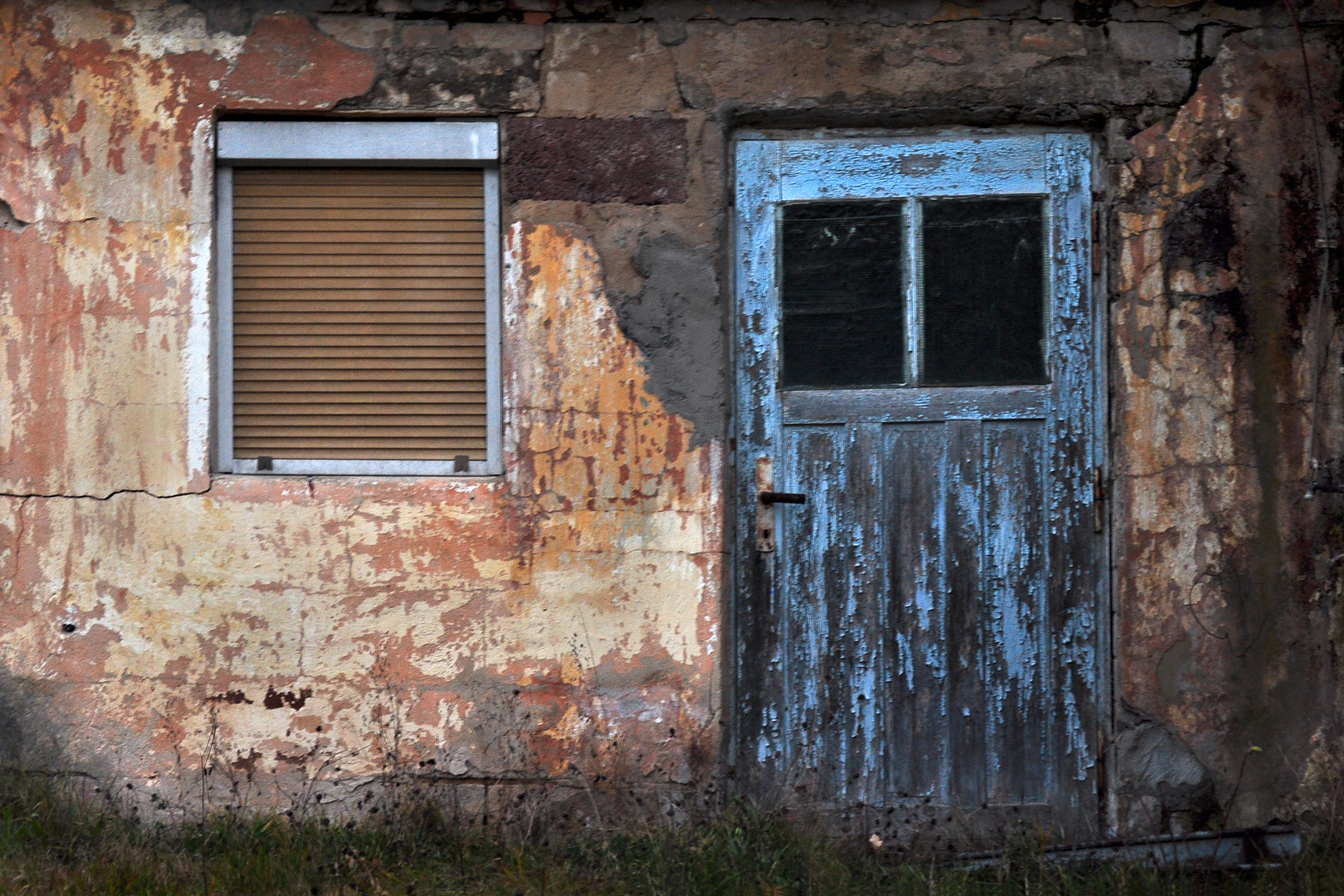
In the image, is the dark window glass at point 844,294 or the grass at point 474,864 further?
the dark window glass at point 844,294

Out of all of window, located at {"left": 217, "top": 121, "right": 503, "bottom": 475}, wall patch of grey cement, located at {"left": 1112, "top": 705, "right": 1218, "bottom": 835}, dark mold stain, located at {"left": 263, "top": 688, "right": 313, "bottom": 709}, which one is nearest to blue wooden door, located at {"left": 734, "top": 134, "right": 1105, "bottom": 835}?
wall patch of grey cement, located at {"left": 1112, "top": 705, "right": 1218, "bottom": 835}

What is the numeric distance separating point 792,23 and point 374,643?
7.58 ft

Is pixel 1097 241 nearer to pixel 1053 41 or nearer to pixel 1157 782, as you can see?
pixel 1053 41

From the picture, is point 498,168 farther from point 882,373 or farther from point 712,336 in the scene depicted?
point 882,373

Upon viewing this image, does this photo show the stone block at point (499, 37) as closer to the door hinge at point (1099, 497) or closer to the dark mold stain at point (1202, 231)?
the dark mold stain at point (1202, 231)

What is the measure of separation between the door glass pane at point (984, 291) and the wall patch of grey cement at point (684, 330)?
2.25ft

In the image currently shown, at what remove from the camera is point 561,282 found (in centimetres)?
345

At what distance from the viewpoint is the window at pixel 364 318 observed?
353 centimetres

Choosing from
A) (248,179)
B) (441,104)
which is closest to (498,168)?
(441,104)

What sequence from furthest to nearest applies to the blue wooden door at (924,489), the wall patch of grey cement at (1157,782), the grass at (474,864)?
the blue wooden door at (924,489), the wall patch of grey cement at (1157,782), the grass at (474,864)

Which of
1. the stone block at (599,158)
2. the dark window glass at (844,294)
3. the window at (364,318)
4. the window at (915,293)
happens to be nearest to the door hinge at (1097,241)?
the window at (915,293)

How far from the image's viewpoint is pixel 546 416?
3453 mm

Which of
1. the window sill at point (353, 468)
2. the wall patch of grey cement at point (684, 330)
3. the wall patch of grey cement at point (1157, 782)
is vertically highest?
the wall patch of grey cement at point (684, 330)

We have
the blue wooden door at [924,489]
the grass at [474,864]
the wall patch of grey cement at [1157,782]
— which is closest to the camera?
the grass at [474,864]
